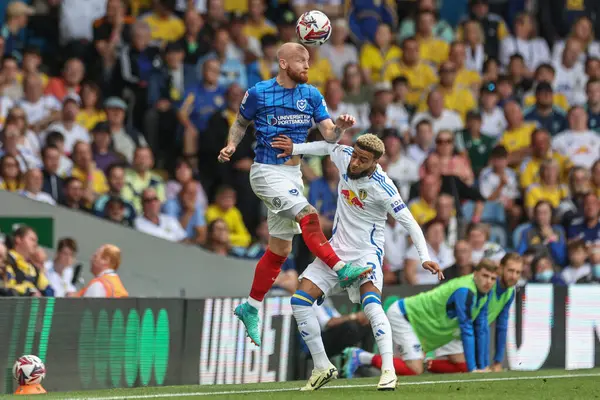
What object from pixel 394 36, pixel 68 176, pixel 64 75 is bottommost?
pixel 68 176

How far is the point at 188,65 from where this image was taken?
58.4 ft

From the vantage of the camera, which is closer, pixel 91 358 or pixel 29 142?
pixel 91 358

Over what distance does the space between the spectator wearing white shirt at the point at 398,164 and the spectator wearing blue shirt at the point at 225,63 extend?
2.04 meters

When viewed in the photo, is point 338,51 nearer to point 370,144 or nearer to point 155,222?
point 155,222

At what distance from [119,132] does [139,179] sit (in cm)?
76

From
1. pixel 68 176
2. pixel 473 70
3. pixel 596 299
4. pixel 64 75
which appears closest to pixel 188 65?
pixel 64 75

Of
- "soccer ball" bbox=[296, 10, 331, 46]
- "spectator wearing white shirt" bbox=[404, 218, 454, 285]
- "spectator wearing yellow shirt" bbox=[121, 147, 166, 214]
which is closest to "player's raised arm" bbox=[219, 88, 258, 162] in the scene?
"soccer ball" bbox=[296, 10, 331, 46]

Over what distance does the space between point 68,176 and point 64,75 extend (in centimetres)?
169

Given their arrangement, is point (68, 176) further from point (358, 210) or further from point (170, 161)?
point (358, 210)

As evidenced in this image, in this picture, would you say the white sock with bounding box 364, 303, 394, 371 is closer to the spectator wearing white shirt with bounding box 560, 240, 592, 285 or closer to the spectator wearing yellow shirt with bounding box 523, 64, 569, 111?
the spectator wearing white shirt with bounding box 560, 240, 592, 285

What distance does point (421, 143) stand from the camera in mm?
18203

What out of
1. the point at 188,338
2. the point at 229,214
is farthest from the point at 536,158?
the point at 188,338

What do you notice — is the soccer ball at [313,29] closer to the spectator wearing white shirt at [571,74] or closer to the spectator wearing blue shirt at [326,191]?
the spectator wearing blue shirt at [326,191]

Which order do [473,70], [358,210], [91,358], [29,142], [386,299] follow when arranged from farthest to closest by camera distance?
[473,70], [29,142], [386,299], [91,358], [358,210]
